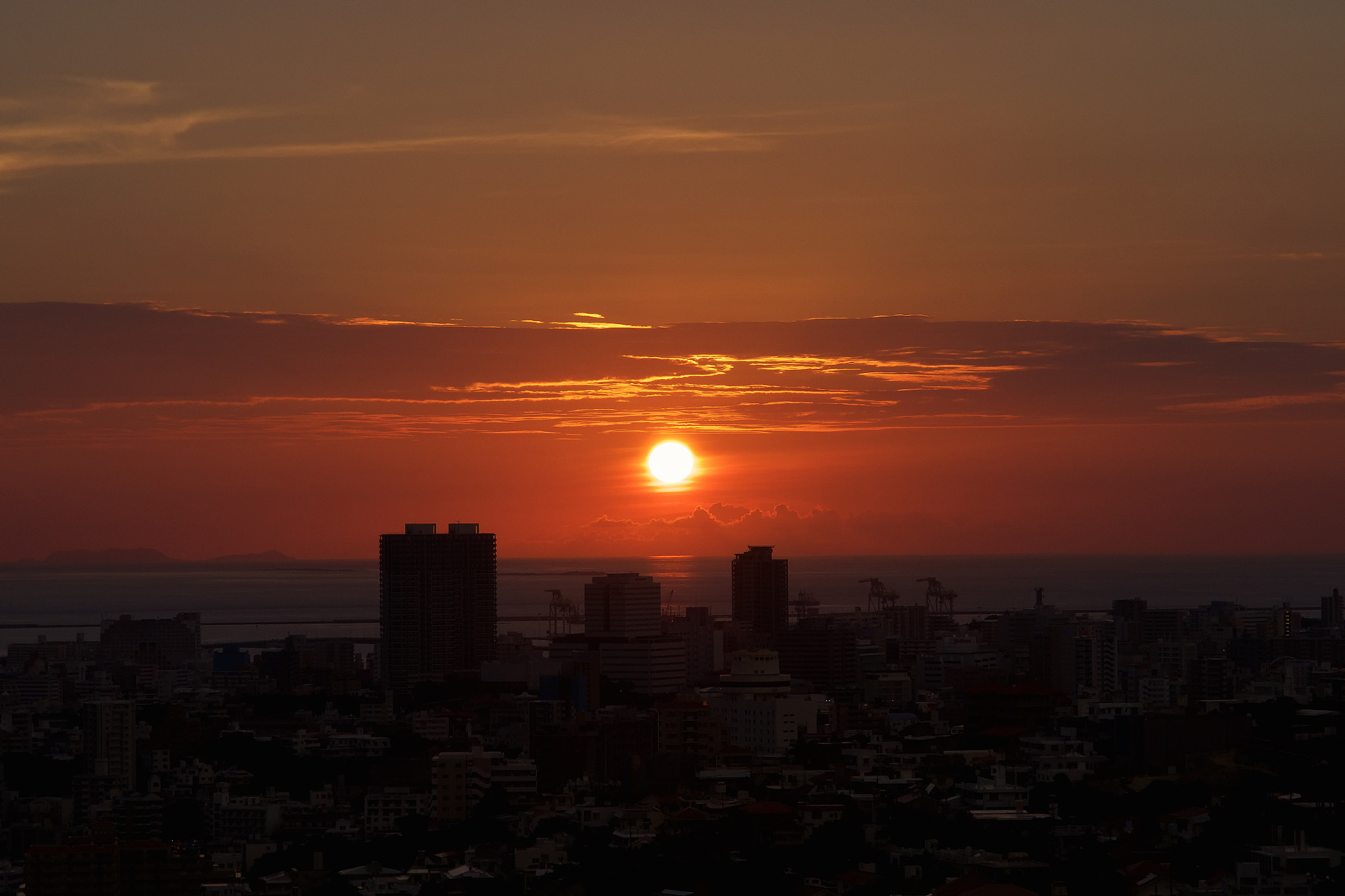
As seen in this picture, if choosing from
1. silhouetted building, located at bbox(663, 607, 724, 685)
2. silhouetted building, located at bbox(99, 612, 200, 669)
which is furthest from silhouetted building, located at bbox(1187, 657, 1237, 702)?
silhouetted building, located at bbox(99, 612, 200, 669)

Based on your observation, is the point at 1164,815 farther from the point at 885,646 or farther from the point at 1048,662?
the point at 885,646

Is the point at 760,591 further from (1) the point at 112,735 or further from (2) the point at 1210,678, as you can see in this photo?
(1) the point at 112,735

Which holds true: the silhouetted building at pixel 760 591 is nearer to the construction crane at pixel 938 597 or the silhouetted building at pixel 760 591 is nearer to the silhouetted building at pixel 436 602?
the silhouetted building at pixel 436 602

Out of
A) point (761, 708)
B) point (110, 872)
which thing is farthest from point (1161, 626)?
point (110, 872)

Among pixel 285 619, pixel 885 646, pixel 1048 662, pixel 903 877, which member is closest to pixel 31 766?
pixel 903 877

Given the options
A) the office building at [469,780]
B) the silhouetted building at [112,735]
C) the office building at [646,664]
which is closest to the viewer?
the office building at [469,780]

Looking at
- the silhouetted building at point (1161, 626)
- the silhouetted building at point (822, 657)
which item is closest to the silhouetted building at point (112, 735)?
the silhouetted building at point (822, 657)
